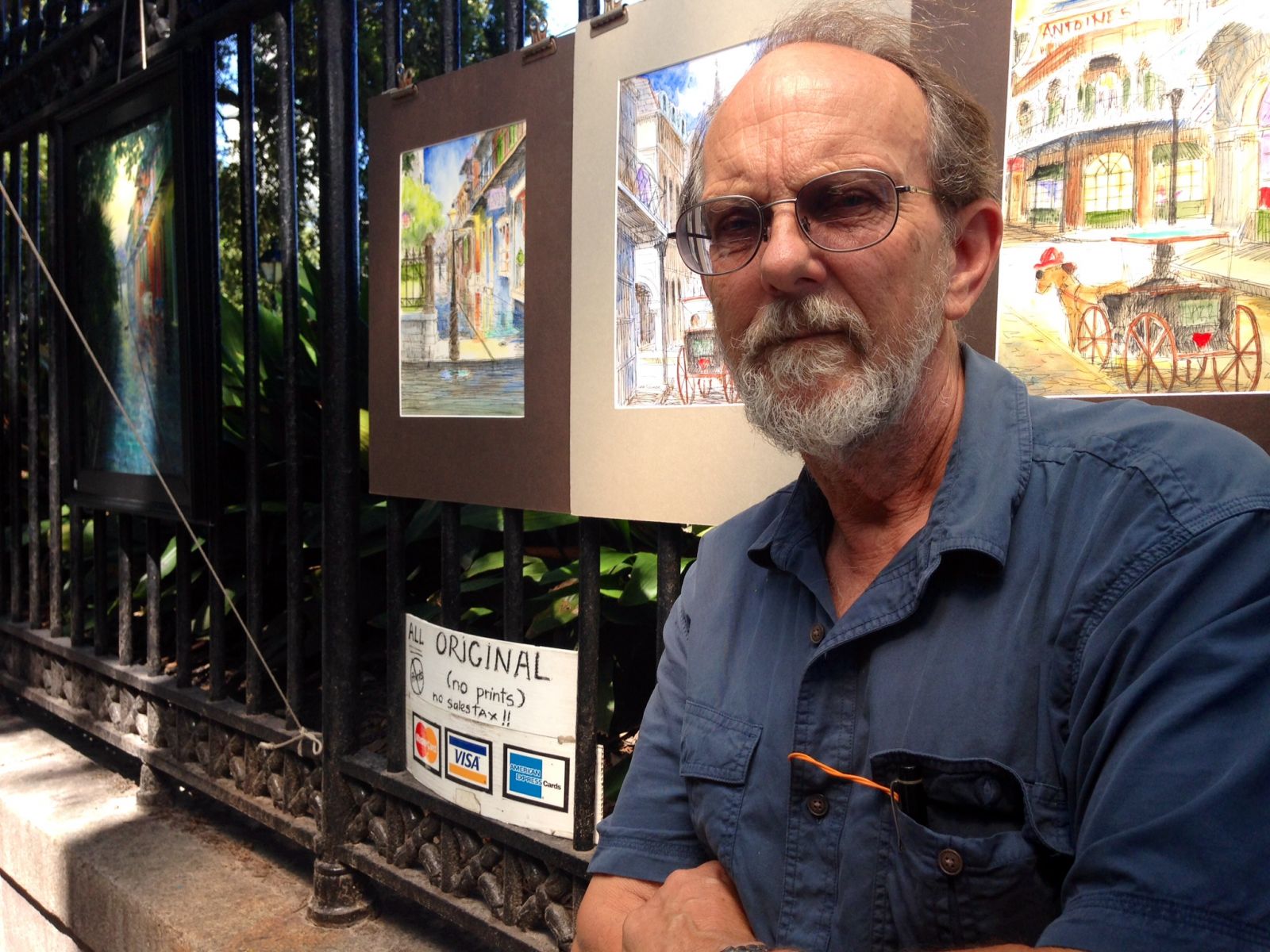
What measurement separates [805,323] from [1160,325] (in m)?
0.46

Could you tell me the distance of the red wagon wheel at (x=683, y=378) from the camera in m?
→ 1.98

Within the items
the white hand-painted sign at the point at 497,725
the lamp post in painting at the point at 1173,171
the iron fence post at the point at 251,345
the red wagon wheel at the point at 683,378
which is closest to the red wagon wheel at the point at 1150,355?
the lamp post in painting at the point at 1173,171

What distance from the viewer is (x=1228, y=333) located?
4.62 feet

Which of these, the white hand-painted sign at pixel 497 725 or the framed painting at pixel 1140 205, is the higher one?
the framed painting at pixel 1140 205

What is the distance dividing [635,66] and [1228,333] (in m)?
1.11

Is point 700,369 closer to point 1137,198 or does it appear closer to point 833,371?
point 833,371

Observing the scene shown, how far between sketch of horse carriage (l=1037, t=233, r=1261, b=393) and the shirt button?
0.67m

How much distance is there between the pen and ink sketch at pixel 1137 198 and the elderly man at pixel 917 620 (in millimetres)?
86

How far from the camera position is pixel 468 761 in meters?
2.47

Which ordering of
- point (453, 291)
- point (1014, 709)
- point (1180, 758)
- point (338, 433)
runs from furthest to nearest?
point (338, 433) < point (453, 291) < point (1014, 709) < point (1180, 758)

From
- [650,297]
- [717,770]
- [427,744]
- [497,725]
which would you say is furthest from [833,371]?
[427,744]

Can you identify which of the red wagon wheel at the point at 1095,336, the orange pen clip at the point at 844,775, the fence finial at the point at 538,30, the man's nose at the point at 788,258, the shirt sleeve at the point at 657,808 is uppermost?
the fence finial at the point at 538,30

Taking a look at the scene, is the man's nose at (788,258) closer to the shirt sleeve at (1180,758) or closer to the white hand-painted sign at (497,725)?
the shirt sleeve at (1180,758)

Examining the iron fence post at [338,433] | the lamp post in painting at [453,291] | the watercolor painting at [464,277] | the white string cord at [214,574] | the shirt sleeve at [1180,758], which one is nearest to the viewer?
the shirt sleeve at [1180,758]
